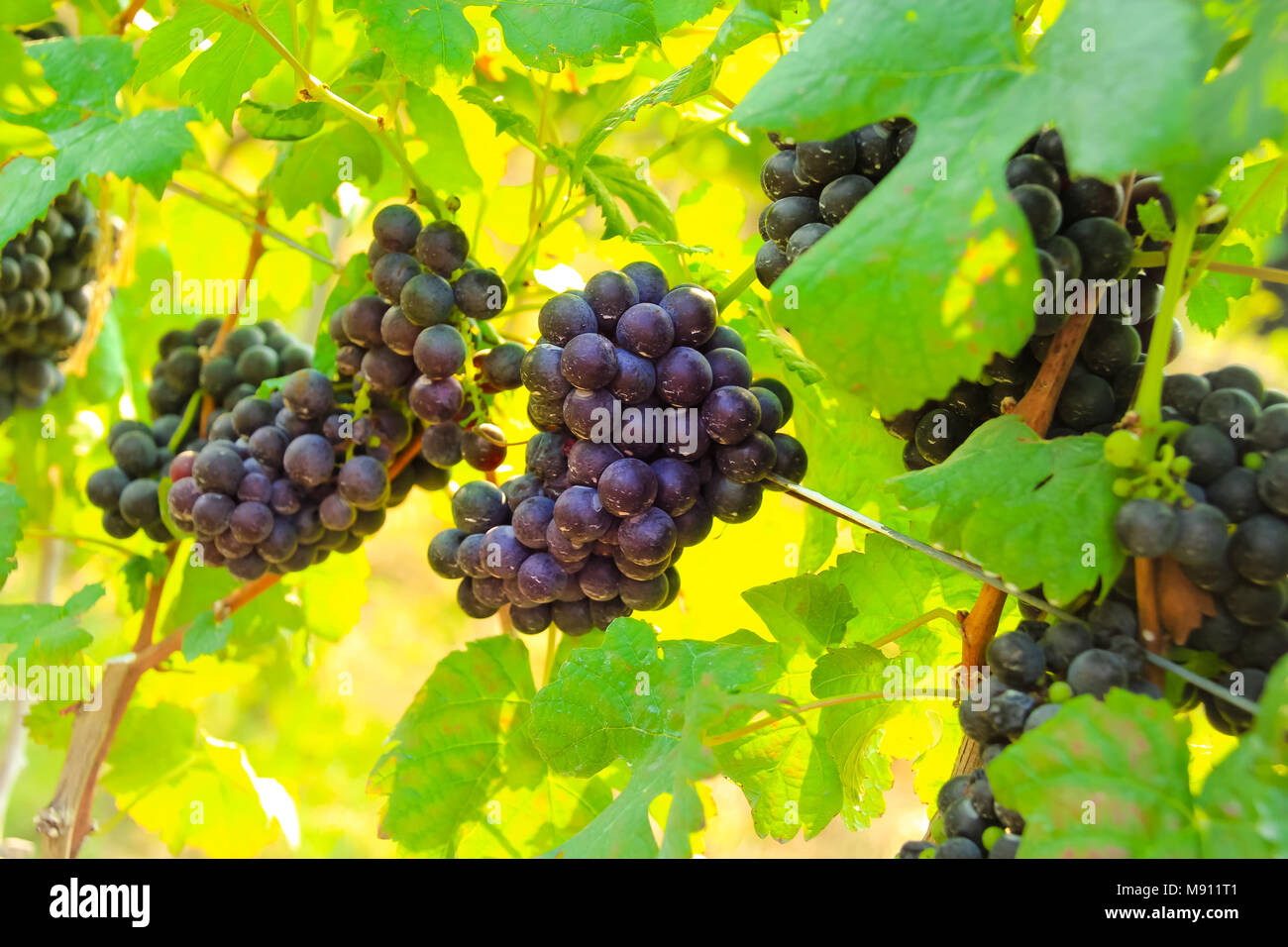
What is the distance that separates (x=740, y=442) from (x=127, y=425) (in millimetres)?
853

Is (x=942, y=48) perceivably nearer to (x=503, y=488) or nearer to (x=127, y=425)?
(x=503, y=488)

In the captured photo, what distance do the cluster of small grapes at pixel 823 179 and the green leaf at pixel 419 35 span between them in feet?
0.95

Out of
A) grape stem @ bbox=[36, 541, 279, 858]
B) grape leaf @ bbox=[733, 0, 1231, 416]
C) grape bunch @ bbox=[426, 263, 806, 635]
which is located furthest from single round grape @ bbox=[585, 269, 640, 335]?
grape stem @ bbox=[36, 541, 279, 858]

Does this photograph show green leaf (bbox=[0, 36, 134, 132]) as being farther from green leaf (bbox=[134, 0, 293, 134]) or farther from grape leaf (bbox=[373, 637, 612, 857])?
grape leaf (bbox=[373, 637, 612, 857])

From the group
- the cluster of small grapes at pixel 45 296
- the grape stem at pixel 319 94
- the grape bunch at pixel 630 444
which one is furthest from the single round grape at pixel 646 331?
the cluster of small grapes at pixel 45 296

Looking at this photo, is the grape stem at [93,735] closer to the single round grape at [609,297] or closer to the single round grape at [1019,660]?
the single round grape at [609,297]

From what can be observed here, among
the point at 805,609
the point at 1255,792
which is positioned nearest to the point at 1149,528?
the point at 1255,792

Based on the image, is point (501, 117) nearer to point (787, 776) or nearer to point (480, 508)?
point (480, 508)

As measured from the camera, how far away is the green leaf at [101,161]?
36.8 inches

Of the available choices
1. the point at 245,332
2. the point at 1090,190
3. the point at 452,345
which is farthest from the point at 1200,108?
the point at 245,332

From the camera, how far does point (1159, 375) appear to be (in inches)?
24.1

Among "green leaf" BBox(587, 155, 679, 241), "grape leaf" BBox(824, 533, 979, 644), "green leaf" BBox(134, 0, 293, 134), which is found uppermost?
"green leaf" BBox(134, 0, 293, 134)

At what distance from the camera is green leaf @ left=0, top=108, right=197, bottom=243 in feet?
3.07

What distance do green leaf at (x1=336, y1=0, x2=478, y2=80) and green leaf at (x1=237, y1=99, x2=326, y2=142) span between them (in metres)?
0.11
